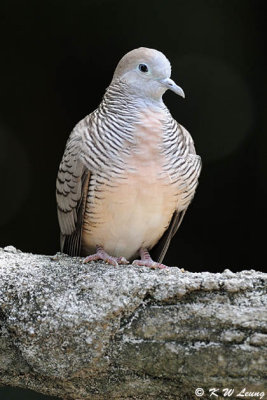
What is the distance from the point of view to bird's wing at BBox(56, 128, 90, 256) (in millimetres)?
2422

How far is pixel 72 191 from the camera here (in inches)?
97.3

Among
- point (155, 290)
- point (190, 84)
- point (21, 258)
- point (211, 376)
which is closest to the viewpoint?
point (211, 376)

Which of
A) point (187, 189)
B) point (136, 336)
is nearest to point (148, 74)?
point (187, 189)

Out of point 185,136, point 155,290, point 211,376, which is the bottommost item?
point 211,376

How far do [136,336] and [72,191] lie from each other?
69 cm

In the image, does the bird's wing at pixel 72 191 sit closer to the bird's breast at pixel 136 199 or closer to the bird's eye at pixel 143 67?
the bird's breast at pixel 136 199

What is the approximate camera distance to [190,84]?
3.55m

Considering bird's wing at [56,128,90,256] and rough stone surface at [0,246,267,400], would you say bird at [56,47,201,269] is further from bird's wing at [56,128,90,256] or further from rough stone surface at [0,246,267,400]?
rough stone surface at [0,246,267,400]

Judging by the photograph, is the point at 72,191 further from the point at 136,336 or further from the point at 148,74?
the point at 136,336

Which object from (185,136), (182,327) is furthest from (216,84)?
(182,327)

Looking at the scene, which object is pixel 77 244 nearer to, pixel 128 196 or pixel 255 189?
pixel 128 196

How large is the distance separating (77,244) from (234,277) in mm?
748

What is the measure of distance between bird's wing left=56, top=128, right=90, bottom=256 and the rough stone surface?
17.8 inches

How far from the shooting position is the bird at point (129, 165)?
238 cm
